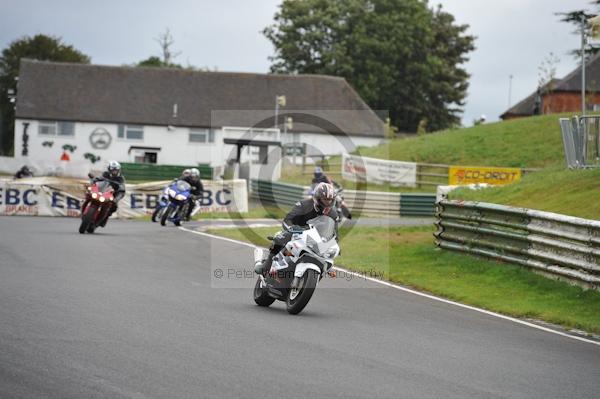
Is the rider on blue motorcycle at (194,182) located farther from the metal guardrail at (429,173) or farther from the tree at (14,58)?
the tree at (14,58)

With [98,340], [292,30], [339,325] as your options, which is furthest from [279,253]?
[292,30]

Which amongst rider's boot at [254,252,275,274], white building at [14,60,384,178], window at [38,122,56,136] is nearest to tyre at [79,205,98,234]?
rider's boot at [254,252,275,274]

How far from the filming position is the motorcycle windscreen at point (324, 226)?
38.2 feet

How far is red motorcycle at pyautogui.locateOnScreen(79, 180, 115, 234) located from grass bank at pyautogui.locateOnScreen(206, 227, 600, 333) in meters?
4.12

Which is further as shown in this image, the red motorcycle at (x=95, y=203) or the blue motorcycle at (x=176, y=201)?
the blue motorcycle at (x=176, y=201)

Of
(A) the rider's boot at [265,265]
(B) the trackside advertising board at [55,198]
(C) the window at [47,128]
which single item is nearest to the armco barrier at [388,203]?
(B) the trackside advertising board at [55,198]

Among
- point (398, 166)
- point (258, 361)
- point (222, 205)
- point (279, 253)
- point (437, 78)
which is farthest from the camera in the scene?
point (437, 78)

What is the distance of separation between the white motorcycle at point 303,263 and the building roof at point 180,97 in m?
60.9

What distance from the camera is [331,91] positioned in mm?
76625

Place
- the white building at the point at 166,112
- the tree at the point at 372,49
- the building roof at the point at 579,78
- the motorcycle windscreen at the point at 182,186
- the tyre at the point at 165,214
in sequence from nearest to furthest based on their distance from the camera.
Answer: the motorcycle windscreen at the point at 182,186, the tyre at the point at 165,214, the white building at the point at 166,112, the building roof at the point at 579,78, the tree at the point at 372,49

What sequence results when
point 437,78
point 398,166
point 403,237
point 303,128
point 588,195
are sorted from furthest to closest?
point 437,78 → point 303,128 → point 398,166 → point 403,237 → point 588,195

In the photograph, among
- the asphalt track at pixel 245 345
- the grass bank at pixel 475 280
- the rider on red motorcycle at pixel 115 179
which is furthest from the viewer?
the rider on red motorcycle at pixel 115 179

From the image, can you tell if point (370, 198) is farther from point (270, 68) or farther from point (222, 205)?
point (270, 68)

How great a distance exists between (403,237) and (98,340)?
666 inches
